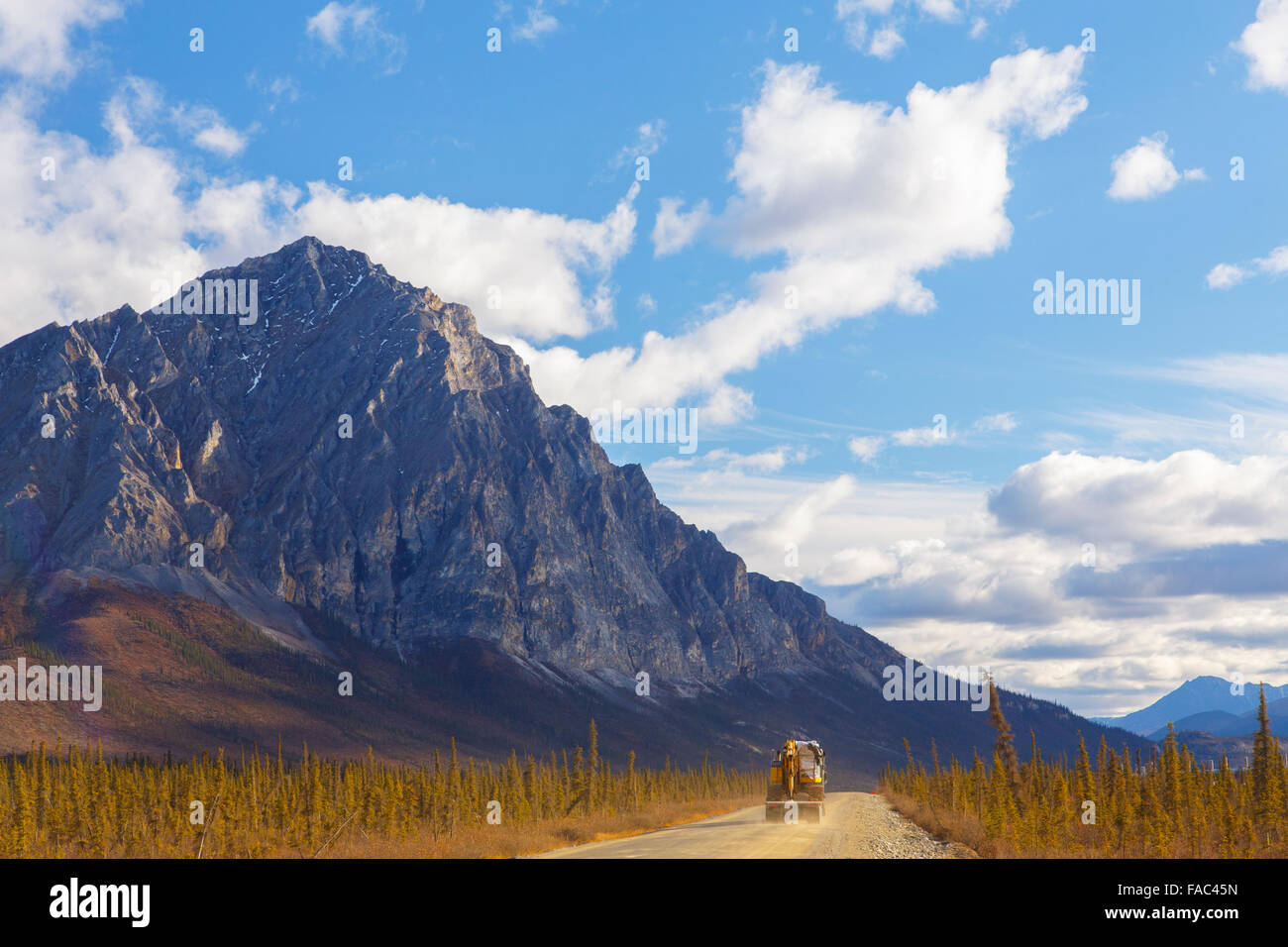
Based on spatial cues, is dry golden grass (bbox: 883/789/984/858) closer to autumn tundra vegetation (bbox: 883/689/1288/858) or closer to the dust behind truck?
autumn tundra vegetation (bbox: 883/689/1288/858)

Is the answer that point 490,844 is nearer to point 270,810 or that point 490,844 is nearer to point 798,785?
point 798,785

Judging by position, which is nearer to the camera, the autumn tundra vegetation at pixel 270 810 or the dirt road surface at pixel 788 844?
the dirt road surface at pixel 788 844

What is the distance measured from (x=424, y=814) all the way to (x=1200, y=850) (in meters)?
74.2

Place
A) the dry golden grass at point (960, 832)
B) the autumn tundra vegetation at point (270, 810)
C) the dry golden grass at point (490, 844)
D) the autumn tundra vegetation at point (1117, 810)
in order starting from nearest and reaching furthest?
the dry golden grass at point (490, 844), the dry golden grass at point (960, 832), the autumn tundra vegetation at point (1117, 810), the autumn tundra vegetation at point (270, 810)

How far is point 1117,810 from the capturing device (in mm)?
72250

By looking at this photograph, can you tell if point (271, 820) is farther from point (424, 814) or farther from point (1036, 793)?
point (1036, 793)

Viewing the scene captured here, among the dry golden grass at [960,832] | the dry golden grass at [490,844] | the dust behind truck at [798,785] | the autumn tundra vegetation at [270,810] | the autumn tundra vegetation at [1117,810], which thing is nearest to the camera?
the dry golden grass at [490,844]

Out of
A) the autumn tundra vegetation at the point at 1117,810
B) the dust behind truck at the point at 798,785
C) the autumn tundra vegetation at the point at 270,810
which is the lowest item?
the autumn tundra vegetation at the point at 270,810

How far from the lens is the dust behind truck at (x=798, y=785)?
61.6 m

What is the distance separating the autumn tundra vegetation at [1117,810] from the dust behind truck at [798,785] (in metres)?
6.99

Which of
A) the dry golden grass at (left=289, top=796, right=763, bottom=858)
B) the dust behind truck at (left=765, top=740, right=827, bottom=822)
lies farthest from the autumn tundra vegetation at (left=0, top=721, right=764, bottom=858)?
the dust behind truck at (left=765, top=740, right=827, bottom=822)

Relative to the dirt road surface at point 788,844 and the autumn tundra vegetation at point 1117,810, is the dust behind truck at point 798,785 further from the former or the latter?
the autumn tundra vegetation at point 1117,810

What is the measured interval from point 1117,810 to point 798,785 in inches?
993

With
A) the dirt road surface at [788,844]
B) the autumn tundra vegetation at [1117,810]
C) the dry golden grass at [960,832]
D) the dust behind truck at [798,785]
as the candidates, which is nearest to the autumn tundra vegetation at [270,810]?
the dust behind truck at [798,785]
